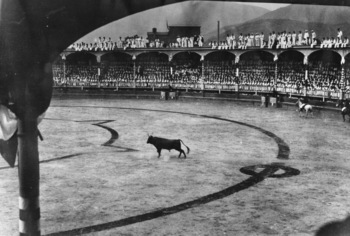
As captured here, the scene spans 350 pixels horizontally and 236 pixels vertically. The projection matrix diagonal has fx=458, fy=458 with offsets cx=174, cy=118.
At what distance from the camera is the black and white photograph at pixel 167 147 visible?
3078mm

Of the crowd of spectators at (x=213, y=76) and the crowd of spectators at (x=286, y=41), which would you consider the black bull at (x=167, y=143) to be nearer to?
the crowd of spectators at (x=213, y=76)

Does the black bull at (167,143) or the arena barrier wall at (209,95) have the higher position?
the arena barrier wall at (209,95)

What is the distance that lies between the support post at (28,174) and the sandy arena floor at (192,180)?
394 centimetres

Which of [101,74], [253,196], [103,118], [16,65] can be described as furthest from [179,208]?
[101,74]

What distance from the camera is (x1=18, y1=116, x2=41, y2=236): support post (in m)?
3.19

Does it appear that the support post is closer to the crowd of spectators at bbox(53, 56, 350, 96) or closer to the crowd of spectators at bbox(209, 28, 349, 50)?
the crowd of spectators at bbox(53, 56, 350, 96)

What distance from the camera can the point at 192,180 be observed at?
10336mm

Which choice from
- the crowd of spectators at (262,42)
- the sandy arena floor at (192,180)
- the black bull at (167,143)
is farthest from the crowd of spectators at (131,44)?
the black bull at (167,143)

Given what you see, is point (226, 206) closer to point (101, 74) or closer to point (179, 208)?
point (179, 208)

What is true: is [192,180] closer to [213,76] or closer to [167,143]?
[167,143]

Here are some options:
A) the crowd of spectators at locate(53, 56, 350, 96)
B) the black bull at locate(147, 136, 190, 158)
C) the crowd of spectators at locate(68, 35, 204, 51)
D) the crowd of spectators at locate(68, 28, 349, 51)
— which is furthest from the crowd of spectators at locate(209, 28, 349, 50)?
the black bull at locate(147, 136, 190, 158)

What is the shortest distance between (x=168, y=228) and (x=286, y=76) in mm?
25329

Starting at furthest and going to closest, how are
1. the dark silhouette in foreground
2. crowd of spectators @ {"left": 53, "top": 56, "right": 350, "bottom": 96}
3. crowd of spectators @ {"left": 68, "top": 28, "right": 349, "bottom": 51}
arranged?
crowd of spectators @ {"left": 68, "top": 28, "right": 349, "bottom": 51}
crowd of spectators @ {"left": 53, "top": 56, "right": 350, "bottom": 96}
the dark silhouette in foreground

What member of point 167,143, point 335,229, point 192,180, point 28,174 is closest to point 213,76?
point 167,143
